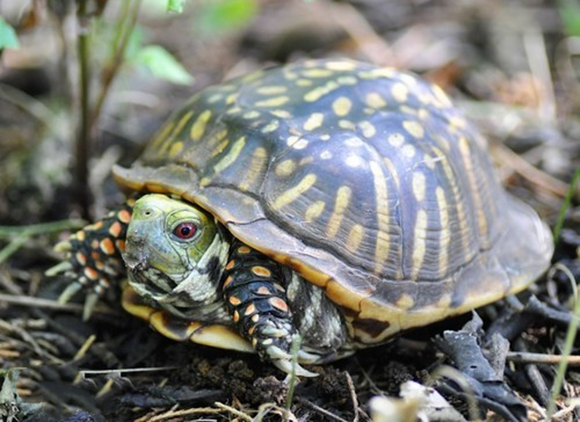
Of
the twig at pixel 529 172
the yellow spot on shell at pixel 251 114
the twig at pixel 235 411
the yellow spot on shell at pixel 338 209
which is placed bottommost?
the twig at pixel 529 172

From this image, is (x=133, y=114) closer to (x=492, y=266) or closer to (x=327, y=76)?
(x=327, y=76)

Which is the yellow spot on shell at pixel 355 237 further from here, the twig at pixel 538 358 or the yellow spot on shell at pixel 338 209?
the twig at pixel 538 358

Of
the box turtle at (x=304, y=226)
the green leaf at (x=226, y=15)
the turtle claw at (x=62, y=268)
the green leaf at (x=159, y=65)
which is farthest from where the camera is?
the green leaf at (x=226, y=15)

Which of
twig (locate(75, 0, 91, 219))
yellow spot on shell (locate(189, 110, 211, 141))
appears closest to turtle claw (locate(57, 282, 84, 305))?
twig (locate(75, 0, 91, 219))

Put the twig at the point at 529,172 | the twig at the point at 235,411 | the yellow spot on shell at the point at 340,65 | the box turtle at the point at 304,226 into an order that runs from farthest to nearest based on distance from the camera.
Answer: the twig at the point at 529,172
the yellow spot on shell at the point at 340,65
the box turtle at the point at 304,226
the twig at the point at 235,411

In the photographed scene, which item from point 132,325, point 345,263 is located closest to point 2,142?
point 132,325

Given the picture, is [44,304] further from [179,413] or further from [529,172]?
[529,172]

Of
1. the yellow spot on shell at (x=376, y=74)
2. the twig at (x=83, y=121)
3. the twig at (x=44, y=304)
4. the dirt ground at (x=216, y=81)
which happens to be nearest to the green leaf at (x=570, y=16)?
the dirt ground at (x=216, y=81)

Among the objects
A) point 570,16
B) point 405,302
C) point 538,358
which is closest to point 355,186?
point 405,302

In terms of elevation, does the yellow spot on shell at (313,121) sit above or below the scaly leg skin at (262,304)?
above
